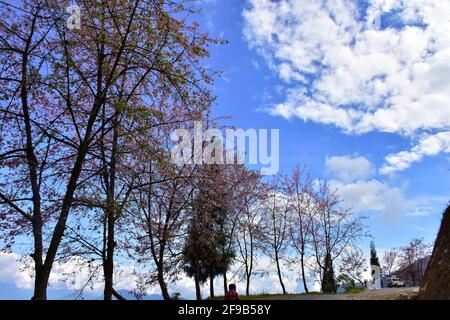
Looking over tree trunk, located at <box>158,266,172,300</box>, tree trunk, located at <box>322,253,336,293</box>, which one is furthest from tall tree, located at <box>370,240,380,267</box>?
tree trunk, located at <box>158,266,172,300</box>

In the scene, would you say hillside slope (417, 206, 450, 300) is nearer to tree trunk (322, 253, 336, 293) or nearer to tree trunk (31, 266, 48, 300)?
tree trunk (31, 266, 48, 300)

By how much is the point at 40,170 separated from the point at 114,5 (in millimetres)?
6382

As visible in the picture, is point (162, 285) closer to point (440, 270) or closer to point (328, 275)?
point (440, 270)

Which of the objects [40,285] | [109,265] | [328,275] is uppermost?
[109,265]

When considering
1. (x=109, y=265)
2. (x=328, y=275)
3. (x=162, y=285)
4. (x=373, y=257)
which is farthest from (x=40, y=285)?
(x=373, y=257)

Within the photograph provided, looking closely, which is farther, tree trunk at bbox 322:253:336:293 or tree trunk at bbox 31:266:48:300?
tree trunk at bbox 322:253:336:293

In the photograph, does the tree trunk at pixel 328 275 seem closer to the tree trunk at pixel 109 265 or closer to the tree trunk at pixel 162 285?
the tree trunk at pixel 162 285

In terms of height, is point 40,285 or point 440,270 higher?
point 440,270

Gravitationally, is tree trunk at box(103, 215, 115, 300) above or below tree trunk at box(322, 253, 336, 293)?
above

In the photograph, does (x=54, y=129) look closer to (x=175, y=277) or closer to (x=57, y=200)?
(x=57, y=200)

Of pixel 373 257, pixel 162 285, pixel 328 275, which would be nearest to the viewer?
pixel 162 285

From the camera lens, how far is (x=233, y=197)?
32.1m

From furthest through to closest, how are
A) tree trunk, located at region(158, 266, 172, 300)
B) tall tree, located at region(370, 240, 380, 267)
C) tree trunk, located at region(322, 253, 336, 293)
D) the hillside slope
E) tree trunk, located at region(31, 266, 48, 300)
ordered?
tall tree, located at region(370, 240, 380, 267) < tree trunk, located at region(322, 253, 336, 293) < tree trunk, located at region(158, 266, 172, 300) < tree trunk, located at region(31, 266, 48, 300) < the hillside slope
